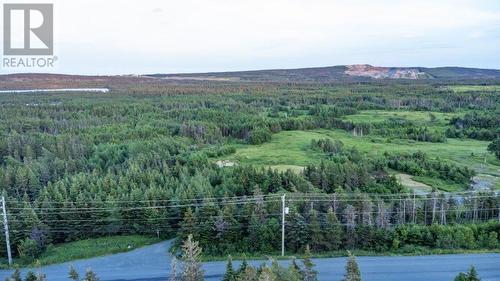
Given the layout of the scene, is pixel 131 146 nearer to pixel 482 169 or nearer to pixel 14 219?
pixel 14 219

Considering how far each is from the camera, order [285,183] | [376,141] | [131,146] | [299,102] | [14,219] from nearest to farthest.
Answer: [14,219] → [285,183] → [131,146] → [376,141] → [299,102]

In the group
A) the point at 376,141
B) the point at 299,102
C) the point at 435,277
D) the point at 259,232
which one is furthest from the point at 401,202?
the point at 299,102

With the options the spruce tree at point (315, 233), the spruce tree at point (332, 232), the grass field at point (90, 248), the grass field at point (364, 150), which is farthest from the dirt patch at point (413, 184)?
the grass field at point (90, 248)

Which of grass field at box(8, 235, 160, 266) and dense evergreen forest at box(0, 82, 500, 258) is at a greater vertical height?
dense evergreen forest at box(0, 82, 500, 258)

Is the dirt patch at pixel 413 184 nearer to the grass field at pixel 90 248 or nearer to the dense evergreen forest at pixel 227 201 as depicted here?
the dense evergreen forest at pixel 227 201

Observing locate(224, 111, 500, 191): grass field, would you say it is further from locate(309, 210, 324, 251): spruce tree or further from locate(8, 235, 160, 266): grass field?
locate(8, 235, 160, 266): grass field

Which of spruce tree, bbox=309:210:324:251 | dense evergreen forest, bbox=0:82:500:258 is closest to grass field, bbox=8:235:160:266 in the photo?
dense evergreen forest, bbox=0:82:500:258
